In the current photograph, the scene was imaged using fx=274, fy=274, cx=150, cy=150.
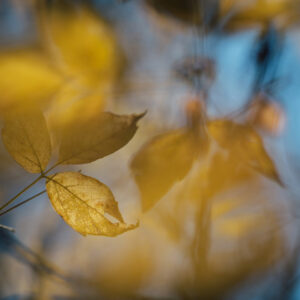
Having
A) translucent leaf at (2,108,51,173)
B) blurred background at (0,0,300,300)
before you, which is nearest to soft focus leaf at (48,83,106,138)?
blurred background at (0,0,300,300)

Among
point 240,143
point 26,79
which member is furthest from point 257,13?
point 26,79

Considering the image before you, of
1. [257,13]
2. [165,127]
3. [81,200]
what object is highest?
[257,13]

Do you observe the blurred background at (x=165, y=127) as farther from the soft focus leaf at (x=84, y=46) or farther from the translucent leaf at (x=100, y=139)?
the translucent leaf at (x=100, y=139)

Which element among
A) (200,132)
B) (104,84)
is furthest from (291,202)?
(104,84)

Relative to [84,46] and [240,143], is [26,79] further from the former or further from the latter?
[240,143]

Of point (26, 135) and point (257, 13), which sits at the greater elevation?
point (257, 13)

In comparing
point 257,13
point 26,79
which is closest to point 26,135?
point 26,79

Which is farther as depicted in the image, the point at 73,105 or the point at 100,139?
the point at 73,105
